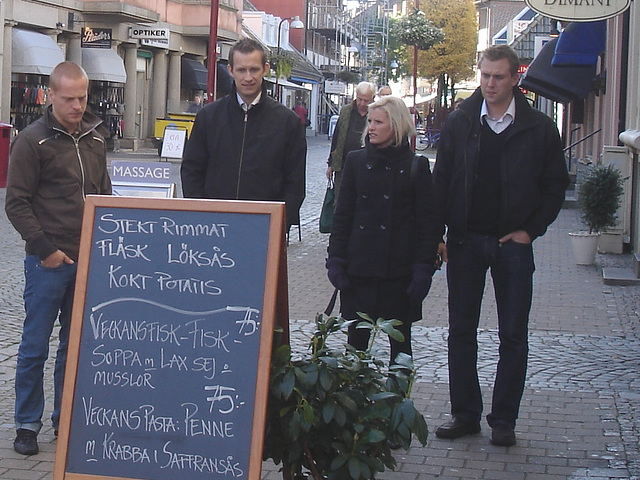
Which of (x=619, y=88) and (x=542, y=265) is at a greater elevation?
(x=619, y=88)

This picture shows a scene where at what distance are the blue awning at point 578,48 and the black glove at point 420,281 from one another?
1280cm

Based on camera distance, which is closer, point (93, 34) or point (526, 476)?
point (526, 476)

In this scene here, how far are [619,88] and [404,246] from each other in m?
10.1

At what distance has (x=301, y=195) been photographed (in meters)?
5.69

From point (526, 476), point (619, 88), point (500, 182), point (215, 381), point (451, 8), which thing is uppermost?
point (451, 8)

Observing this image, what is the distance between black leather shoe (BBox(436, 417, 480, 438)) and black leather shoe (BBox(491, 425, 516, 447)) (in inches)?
6.1

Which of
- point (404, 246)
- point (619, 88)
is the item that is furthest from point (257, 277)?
point (619, 88)

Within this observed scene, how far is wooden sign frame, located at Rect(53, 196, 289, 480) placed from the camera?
4016 millimetres

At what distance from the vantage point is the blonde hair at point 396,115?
525 centimetres

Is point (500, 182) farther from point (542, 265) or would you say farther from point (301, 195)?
point (542, 265)

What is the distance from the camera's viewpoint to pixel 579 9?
31.4 feet

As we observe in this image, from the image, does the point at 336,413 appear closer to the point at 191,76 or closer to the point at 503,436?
the point at 503,436

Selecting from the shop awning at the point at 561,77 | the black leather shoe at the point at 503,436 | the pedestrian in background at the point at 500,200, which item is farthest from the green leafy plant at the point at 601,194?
the black leather shoe at the point at 503,436

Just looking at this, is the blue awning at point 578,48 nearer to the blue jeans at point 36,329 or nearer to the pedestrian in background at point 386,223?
the pedestrian in background at point 386,223
